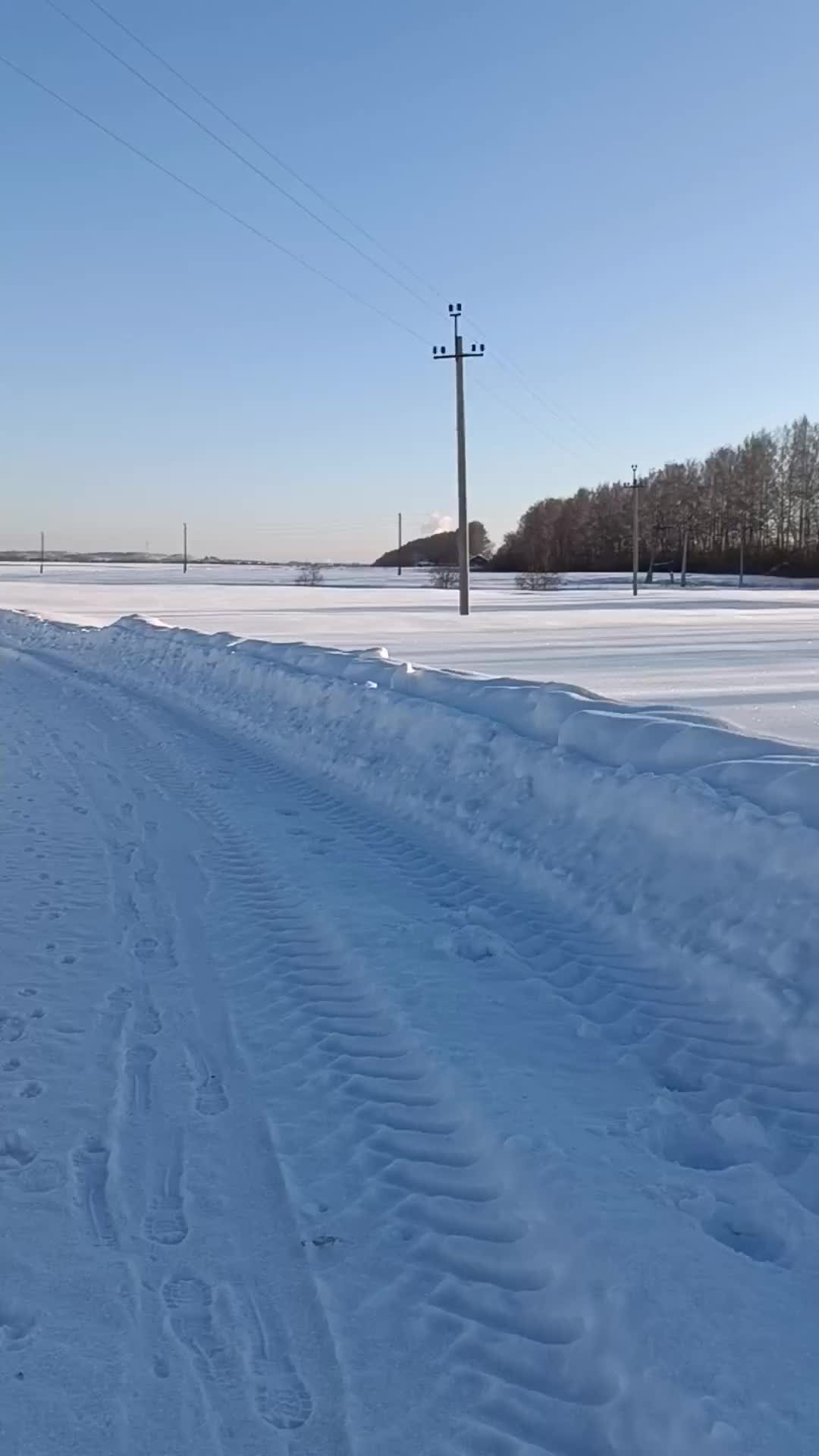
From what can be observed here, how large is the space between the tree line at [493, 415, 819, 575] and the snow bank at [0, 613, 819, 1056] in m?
81.7

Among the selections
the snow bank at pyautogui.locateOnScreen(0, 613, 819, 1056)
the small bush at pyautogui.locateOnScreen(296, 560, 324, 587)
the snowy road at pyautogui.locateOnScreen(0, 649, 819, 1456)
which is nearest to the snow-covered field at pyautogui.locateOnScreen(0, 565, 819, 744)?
the snow bank at pyautogui.locateOnScreen(0, 613, 819, 1056)

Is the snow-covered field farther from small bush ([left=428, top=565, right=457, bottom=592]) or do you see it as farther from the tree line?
the tree line

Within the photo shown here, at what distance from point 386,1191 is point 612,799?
372cm

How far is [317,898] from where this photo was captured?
6.12 m

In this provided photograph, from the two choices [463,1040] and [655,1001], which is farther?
[655,1001]

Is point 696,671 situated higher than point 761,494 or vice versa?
point 761,494

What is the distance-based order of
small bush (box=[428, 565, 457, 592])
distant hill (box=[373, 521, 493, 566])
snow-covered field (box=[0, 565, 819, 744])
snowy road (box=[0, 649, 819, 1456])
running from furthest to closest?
distant hill (box=[373, 521, 493, 566])
small bush (box=[428, 565, 457, 592])
snow-covered field (box=[0, 565, 819, 744])
snowy road (box=[0, 649, 819, 1456])

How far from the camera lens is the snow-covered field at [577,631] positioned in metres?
13.2

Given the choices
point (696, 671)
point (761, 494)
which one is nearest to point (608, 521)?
point (761, 494)

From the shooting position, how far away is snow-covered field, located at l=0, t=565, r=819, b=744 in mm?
13156

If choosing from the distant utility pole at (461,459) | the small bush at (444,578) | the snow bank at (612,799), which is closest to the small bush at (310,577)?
the small bush at (444,578)

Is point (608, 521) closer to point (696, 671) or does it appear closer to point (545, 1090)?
point (696, 671)

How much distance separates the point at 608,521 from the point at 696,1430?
11380 cm

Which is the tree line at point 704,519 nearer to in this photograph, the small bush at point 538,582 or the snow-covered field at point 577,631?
the small bush at point 538,582
